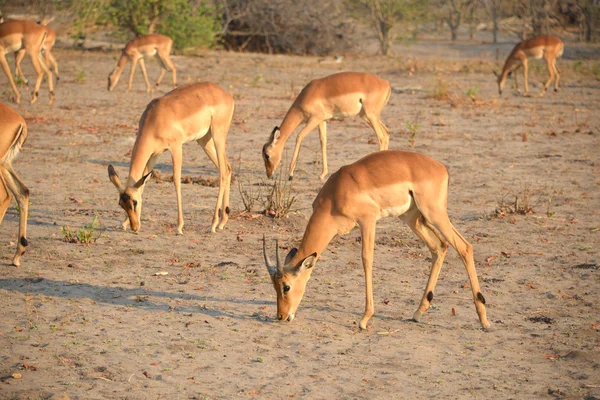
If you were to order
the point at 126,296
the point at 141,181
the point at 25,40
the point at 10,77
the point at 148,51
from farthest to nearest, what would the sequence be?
1. the point at 148,51
2. the point at 25,40
3. the point at 10,77
4. the point at 141,181
5. the point at 126,296

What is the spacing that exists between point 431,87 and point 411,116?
12.6 ft

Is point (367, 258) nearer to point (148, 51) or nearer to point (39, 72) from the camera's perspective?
point (39, 72)

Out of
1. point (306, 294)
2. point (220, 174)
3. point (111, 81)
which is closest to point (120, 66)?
point (111, 81)

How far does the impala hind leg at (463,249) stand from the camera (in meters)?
6.25

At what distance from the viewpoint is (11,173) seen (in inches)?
303

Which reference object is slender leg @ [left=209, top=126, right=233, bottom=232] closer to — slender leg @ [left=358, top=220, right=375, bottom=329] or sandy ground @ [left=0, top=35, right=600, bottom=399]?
sandy ground @ [left=0, top=35, right=600, bottom=399]

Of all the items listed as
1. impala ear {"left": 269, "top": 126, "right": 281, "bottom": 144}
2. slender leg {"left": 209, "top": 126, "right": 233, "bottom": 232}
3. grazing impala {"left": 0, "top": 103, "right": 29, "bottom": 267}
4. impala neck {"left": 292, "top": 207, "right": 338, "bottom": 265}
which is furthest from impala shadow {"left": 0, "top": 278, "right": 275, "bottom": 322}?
impala ear {"left": 269, "top": 126, "right": 281, "bottom": 144}

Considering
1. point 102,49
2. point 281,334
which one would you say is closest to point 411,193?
point 281,334

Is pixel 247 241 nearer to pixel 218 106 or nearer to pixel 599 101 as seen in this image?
pixel 218 106

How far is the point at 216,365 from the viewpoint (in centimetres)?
561

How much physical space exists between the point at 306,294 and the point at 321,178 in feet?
14.3

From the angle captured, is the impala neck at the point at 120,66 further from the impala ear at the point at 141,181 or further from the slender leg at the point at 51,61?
the impala ear at the point at 141,181

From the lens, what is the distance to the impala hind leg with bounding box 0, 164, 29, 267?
7465 millimetres

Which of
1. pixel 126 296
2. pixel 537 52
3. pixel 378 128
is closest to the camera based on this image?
pixel 126 296
